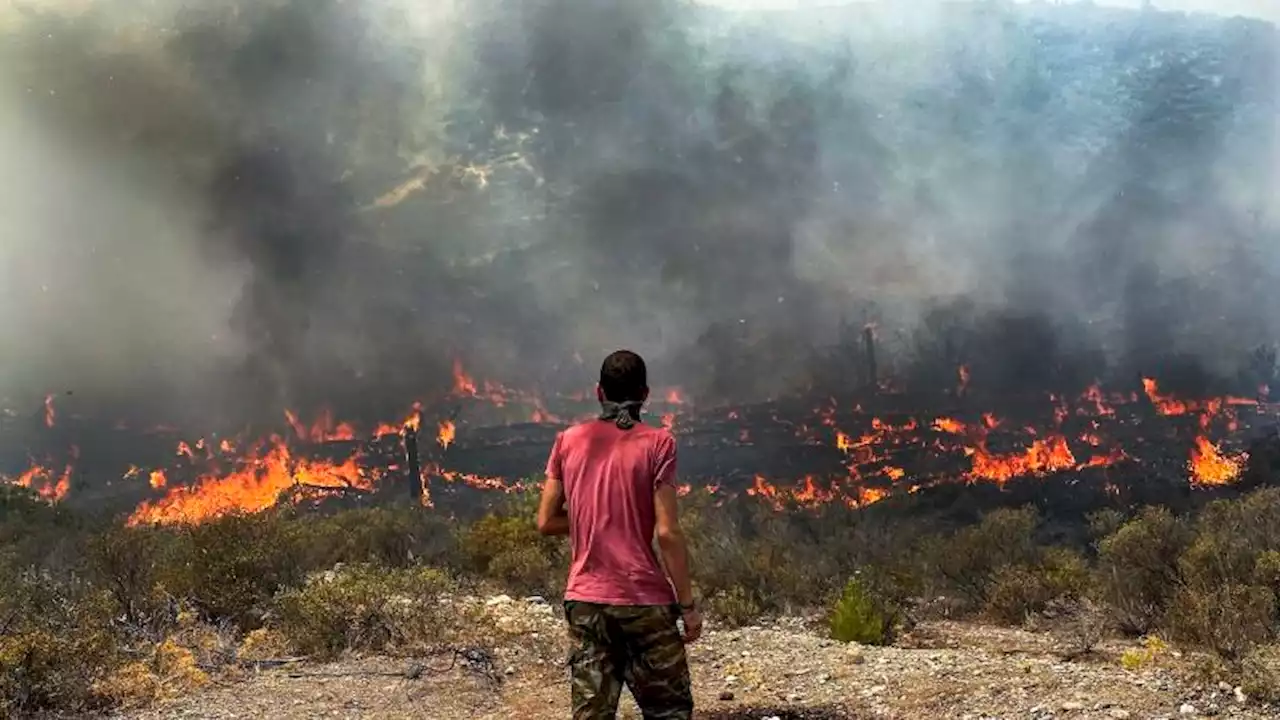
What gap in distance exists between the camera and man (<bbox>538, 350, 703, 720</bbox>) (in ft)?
12.2

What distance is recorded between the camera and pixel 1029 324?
116 feet

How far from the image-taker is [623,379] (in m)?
3.84

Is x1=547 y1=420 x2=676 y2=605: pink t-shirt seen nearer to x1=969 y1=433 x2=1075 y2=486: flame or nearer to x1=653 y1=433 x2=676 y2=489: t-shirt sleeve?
x1=653 y1=433 x2=676 y2=489: t-shirt sleeve

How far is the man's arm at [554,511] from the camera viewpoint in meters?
3.97

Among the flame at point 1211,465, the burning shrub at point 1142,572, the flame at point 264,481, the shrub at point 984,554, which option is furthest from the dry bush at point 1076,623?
the flame at point 264,481

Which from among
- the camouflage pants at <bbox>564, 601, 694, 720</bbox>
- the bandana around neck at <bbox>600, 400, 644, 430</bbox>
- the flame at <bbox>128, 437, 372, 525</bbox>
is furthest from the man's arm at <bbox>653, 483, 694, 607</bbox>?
the flame at <bbox>128, 437, 372, 525</bbox>

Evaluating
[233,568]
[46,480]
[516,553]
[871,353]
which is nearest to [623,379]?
[233,568]

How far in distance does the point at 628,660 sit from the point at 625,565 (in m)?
0.44

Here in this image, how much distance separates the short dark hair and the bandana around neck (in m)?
0.02

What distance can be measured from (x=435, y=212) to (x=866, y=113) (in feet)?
59.8

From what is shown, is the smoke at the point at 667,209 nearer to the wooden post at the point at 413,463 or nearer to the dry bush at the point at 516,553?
the wooden post at the point at 413,463

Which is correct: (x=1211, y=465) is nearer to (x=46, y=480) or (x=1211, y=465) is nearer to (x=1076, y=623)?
(x=1076, y=623)

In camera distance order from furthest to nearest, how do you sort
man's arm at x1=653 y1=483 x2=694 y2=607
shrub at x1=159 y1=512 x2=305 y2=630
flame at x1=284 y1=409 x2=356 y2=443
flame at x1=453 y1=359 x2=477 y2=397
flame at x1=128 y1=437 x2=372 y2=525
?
flame at x1=453 y1=359 x2=477 y2=397 < flame at x1=284 y1=409 x2=356 y2=443 < flame at x1=128 y1=437 x2=372 y2=525 < shrub at x1=159 y1=512 x2=305 y2=630 < man's arm at x1=653 y1=483 x2=694 y2=607

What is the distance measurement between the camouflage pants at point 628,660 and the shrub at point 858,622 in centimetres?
631
